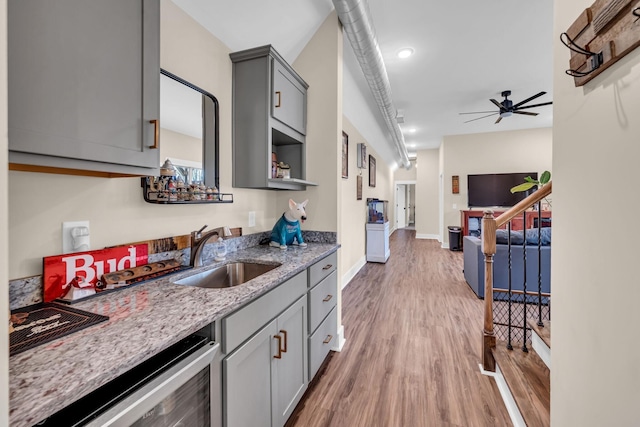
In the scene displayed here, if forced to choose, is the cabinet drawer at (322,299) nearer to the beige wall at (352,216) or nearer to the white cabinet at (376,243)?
the beige wall at (352,216)

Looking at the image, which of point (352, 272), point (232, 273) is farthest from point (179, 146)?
point (352, 272)

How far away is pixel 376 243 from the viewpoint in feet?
18.3

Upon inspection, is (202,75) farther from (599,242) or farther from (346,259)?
(346,259)

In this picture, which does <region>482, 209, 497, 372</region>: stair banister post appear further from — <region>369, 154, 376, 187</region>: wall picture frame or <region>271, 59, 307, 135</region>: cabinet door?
<region>369, 154, 376, 187</region>: wall picture frame

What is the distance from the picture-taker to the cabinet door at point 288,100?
195cm

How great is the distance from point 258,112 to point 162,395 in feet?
5.52

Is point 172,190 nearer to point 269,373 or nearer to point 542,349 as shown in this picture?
point 269,373

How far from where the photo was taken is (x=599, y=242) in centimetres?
83

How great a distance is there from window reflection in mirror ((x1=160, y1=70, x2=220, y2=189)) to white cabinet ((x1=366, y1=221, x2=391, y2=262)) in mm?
4157

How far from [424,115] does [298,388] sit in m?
5.47

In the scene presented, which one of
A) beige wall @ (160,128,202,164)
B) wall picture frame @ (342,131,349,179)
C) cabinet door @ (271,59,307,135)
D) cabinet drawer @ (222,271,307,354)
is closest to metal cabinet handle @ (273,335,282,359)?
cabinet drawer @ (222,271,307,354)

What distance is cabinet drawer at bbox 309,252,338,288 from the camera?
5.89ft

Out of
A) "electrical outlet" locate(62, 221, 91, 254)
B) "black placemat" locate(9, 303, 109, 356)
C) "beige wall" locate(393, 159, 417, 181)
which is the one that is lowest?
"black placemat" locate(9, 303, 109, 356)

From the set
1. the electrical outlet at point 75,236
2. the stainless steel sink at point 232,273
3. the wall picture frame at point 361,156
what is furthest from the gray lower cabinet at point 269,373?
the wall picture frame at point 361,156
